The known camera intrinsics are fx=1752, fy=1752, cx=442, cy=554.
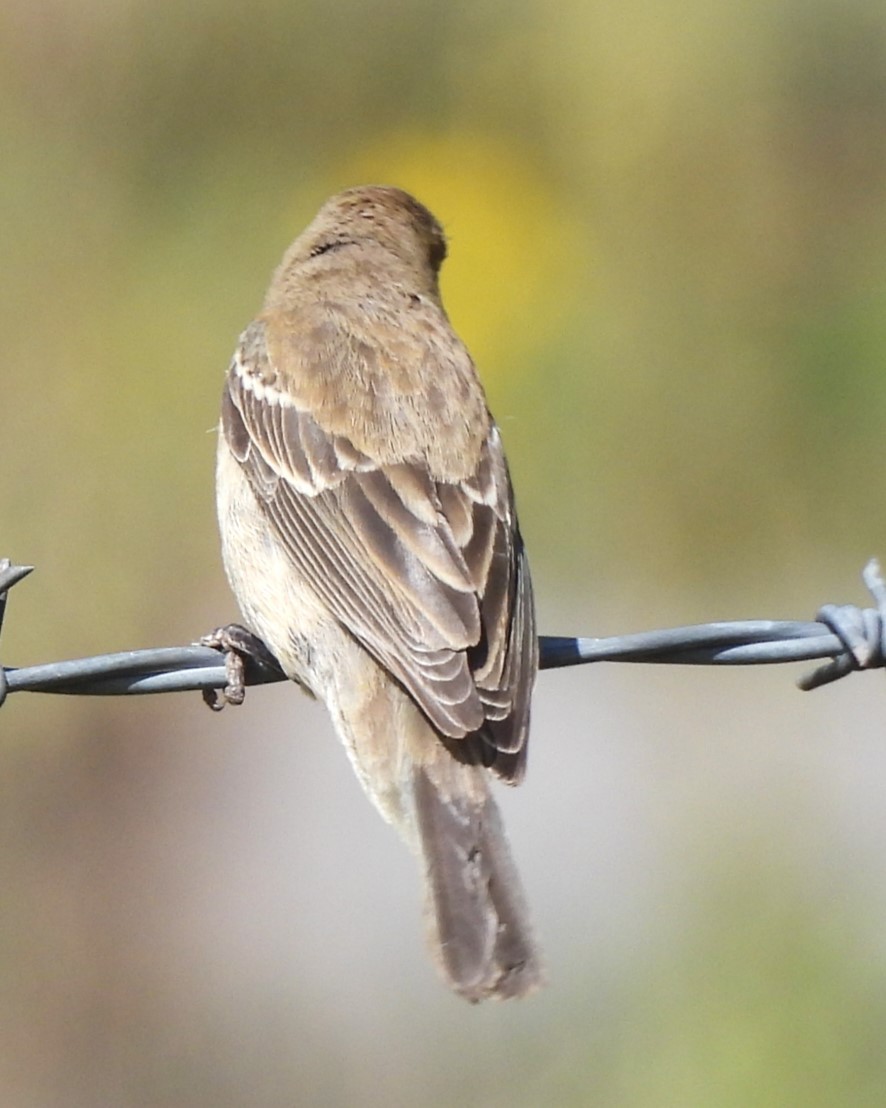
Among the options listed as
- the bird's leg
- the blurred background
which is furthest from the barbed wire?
the blurred background

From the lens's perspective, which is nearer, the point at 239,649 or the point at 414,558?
the point at 414,558

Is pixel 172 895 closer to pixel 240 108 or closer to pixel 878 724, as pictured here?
pixel 878 724

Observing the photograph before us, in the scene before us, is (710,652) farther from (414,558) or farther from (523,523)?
(523,523)

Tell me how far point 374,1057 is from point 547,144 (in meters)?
6.18

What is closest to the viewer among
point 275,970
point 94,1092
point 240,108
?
point 94,1092

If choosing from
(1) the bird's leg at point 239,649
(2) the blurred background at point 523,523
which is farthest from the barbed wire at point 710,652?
(2) the blurred background at point 523,523

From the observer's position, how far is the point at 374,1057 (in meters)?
6.77

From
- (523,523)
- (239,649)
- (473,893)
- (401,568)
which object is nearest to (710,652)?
(473,893)

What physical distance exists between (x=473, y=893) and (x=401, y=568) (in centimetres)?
95

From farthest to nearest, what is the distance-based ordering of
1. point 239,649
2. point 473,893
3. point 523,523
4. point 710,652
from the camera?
1. point 523,523
2. point 239,649
3. point 473,893
4. point 710,652

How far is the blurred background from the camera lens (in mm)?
6785

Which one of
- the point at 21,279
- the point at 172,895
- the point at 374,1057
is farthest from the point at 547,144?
the point at 374,1057

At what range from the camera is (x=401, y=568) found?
4520mm

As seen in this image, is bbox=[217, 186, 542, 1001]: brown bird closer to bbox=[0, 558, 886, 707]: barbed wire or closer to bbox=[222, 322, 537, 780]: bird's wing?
bbox=[222, 322, 537, 780]: bird's wing
